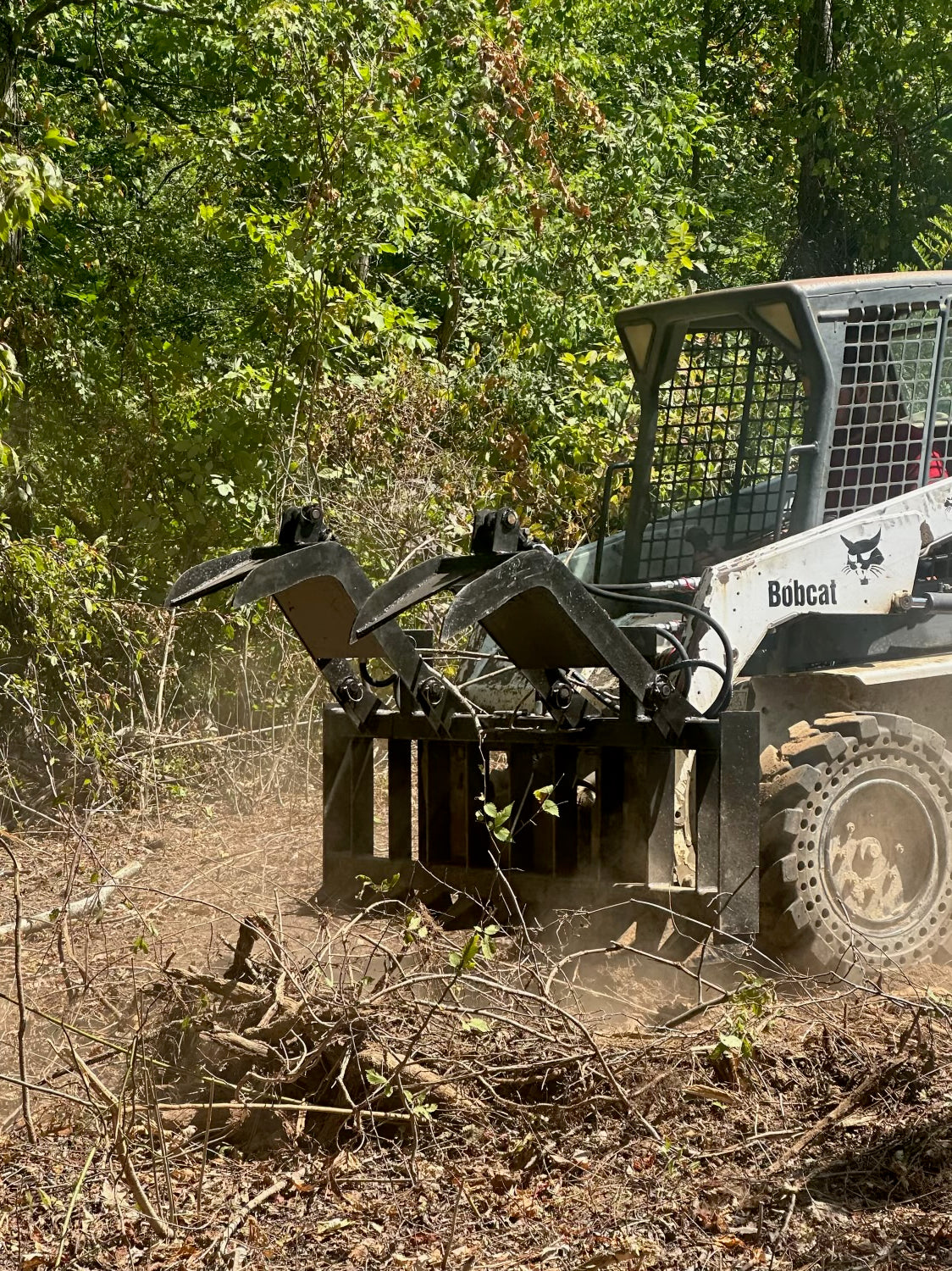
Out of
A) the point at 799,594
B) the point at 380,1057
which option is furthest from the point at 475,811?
the point at 380,1057

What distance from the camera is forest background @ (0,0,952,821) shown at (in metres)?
10.3

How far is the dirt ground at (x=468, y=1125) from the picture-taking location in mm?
3787

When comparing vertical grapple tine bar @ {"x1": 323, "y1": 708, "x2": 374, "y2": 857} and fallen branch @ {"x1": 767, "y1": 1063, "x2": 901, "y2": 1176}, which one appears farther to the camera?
vertical grapple tine bar @ {"x1": 323, "y1": 708, "x2": 374, "y2": 857}

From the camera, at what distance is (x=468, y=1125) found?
4398 mm

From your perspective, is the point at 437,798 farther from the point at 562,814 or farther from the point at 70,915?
the point at 70,915

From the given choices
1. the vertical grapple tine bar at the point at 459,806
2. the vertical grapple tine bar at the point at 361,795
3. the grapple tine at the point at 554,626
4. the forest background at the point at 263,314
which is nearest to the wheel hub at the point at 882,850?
the grapple tine at the point at 554,626

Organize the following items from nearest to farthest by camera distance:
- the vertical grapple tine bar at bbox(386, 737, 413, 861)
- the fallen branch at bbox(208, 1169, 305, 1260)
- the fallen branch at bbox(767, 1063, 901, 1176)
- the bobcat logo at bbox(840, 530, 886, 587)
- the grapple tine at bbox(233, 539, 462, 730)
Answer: the fallen branch at bbox(208, 1169, 305, 1260), the fallen branch at bbox(767, 1063, 901, 1176), the grapple tine at bbox(233, 539, 462, 730), the bobcat logo at bbox(840, 530, 886, 587), the vertical grapple tine bar at bbox(386, 737, 413, 861)

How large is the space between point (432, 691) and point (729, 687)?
1.24m

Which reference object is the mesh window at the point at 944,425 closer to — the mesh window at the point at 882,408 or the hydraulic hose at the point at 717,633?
the mesh window at the point at 882,408

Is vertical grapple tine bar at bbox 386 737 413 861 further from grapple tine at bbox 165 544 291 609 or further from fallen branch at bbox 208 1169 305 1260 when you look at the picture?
fallen branch at bbox 208 1169 305 1260

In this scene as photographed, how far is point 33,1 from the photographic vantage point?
11.5 metres

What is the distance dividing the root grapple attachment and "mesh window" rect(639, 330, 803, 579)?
1.18 m

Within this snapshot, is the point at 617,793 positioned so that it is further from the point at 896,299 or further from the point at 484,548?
the point at 896,299

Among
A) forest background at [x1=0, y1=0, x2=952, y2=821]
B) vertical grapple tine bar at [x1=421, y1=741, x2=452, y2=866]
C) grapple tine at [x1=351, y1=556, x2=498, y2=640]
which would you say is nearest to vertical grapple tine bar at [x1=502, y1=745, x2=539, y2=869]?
vertical grapple tine bar at [x1=421, y1=741, x2=452, y2=866]
